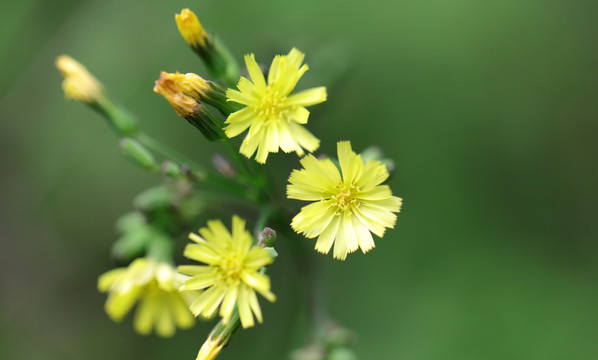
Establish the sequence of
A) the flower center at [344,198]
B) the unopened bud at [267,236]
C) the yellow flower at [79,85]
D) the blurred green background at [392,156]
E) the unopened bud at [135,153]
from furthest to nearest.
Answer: the blurred green background at [392,156]
the yellow flower at [79,85]
the unopened bud at [135,153]
the flower center at [344,198]
the unopened bud at [267,236]

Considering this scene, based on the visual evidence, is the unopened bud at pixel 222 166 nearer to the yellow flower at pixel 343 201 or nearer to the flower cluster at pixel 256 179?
the flower cluster at pixel 256 179

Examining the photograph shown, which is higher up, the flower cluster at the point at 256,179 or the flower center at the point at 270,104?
the flower center at the point at 270,104

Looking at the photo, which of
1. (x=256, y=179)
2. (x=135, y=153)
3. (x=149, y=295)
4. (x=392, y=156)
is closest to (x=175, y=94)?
(x=135, y=153)

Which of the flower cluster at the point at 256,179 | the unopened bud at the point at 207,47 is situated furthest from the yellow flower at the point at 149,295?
the unopened bud at the point at 207,47

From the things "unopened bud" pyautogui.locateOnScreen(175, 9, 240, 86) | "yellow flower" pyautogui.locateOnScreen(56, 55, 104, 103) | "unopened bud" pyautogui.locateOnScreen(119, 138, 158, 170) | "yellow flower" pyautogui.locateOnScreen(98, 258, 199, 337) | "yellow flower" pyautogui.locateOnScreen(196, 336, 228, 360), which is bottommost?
"yellow flower" pyautogui.locateOnScreen(196, 336, 228, 360)

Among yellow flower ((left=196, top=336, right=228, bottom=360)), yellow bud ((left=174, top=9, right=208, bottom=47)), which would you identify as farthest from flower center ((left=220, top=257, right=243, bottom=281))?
yellow bud ((left=174, top=9, right=208, bottom=47))

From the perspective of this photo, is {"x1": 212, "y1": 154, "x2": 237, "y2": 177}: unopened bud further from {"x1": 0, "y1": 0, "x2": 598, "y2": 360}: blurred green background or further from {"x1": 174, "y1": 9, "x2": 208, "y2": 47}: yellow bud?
{"x1": 0, "y1": 0, "x2": 598, "y2": 360}: blurred green background

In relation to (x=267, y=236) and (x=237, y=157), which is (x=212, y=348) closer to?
(x=267, y=236)

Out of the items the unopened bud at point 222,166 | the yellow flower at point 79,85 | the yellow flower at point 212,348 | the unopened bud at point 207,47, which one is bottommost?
the yellow flower at point 212,348
